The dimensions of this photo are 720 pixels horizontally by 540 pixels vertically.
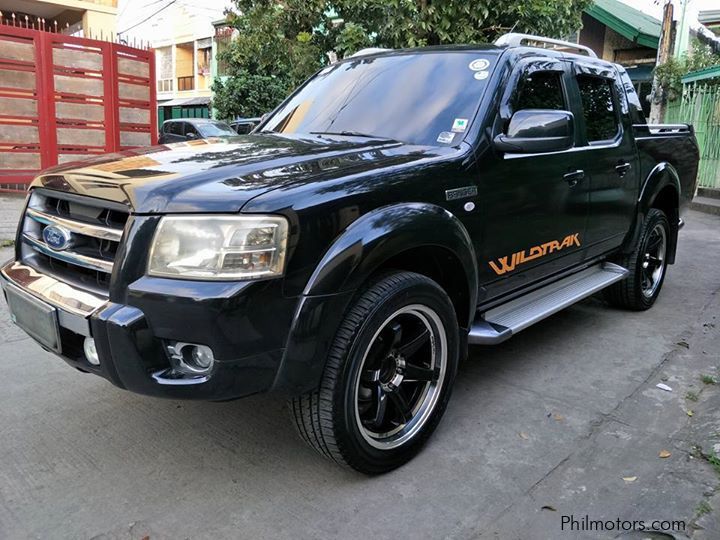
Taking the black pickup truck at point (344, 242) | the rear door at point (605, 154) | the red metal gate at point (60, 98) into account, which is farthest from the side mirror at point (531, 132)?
the red metal gate at point (60, 98)

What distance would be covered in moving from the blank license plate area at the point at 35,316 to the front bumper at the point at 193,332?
208 millimetres

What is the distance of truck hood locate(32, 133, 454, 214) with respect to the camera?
2291 mm

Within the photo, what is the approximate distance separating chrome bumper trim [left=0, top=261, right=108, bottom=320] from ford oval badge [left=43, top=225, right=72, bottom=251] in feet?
0.46

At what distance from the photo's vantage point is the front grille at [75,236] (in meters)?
2.44

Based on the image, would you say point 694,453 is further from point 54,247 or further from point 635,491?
point 54,247

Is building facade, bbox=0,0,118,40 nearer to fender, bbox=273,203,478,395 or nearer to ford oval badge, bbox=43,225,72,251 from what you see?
ford oval badge, bbox=43,225,72,251

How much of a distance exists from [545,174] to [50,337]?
271 centimetres

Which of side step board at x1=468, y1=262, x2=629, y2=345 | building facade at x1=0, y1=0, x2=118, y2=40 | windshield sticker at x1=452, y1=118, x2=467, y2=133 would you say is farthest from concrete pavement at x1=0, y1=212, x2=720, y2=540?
building facade at x1=0, y1=0, x2=118, y2=40

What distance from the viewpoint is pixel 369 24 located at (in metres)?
Result: 7.54

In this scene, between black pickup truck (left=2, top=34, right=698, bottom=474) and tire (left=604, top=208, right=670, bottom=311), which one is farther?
tire (left=604, top=208, right=670, bottom=311)

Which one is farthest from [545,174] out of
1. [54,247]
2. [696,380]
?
[54,247]

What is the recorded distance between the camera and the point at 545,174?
143 inches

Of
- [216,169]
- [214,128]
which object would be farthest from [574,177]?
[214,128]

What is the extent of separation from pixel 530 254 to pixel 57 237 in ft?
8.15
